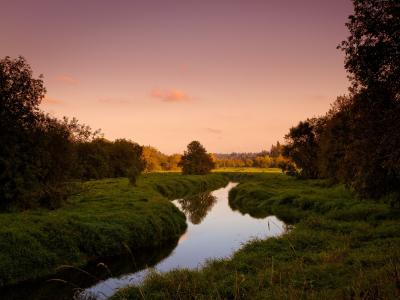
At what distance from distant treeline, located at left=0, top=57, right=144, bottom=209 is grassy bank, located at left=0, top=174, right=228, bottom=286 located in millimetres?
1678

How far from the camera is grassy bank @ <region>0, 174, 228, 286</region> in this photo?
1883cm

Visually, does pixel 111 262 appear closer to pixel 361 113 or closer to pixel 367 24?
pixel 361 113

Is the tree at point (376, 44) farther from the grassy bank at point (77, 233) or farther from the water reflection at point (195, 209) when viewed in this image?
the water reflection at point (195, 209)

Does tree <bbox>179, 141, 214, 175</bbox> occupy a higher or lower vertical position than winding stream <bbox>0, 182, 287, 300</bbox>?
higher

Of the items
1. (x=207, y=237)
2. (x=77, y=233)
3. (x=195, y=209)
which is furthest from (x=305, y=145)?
(x=77, y=233)

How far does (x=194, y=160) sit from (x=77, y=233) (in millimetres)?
92007

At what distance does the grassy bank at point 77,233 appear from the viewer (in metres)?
18.8

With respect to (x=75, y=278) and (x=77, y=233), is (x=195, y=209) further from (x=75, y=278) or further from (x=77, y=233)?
(x=75, y=278)

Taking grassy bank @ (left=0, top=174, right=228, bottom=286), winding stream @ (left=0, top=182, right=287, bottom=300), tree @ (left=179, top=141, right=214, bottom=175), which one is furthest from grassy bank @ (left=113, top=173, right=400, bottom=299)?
tree @ (left=179, top=141, right=214, bottom=175)

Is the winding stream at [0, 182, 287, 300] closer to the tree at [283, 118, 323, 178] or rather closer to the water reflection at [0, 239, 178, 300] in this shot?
the water reflection at [0, 239, 178, 300]

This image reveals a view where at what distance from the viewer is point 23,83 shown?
27047 millimetres

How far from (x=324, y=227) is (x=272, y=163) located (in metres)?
163

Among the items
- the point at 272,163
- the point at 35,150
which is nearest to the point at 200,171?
the point at 272,163

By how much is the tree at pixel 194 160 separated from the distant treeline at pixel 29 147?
267ft
